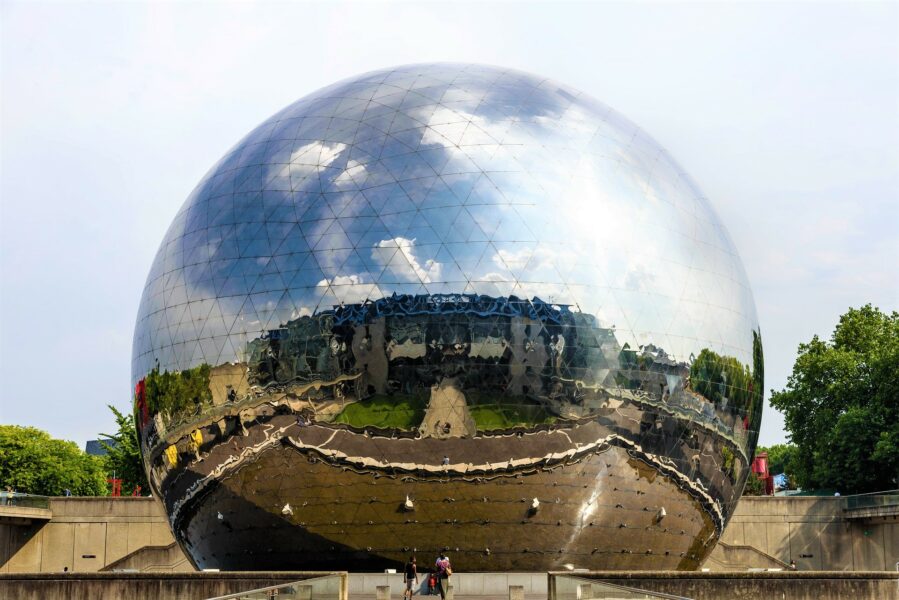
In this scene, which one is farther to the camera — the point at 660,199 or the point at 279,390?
the point at 660,199

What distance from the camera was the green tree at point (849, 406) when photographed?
48.5m

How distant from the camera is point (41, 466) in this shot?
257ft

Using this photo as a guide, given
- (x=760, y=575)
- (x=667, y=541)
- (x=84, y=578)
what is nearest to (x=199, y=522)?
(x=84, y=578)

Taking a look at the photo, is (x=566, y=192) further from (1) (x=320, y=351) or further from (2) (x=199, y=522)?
(2) (x=199, y=522)

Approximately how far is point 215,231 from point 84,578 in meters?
7.49

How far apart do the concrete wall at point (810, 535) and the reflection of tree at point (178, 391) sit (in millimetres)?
25027

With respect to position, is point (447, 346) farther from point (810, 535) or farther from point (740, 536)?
point (810, 535)

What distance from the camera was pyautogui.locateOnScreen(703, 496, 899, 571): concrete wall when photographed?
1661 inches

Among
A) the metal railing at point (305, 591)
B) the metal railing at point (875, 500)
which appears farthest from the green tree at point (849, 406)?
the metal railing at point (305, 591)

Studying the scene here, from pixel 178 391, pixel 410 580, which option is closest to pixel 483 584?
pixel 410 580

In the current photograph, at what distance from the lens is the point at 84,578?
72.8ft

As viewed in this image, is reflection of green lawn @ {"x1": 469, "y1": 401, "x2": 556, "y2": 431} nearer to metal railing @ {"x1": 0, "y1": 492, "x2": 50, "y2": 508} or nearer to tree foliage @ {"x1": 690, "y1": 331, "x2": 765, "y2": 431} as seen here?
tree foliage @ {"x1": 690, "y1": 331, "x2": 765, "y2": 431}

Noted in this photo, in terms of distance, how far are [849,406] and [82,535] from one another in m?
33.4

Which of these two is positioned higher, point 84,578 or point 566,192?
point 566,192
